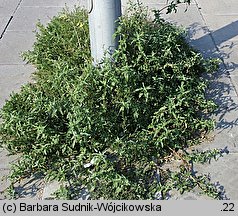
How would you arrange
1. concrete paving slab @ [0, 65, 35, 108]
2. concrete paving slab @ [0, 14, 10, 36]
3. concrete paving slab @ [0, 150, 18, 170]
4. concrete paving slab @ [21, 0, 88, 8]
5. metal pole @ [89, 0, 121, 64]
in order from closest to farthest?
concrete paving slab @ [0, 150, 18, 170], metal pole @ [89, 0, 121, 64], concrete paving slab @ [0, 65, 35, 108], concrete paving slab @ [0, 14, 10, 36], concrete paving slab @ [21, 0, 88, 8]

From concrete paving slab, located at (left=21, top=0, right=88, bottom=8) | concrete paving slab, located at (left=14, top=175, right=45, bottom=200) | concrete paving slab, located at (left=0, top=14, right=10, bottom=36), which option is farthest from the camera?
concrete paving slab, located at (left=21, top=0, right=88, bottom=8)

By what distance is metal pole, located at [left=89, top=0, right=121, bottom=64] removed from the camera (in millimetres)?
3301

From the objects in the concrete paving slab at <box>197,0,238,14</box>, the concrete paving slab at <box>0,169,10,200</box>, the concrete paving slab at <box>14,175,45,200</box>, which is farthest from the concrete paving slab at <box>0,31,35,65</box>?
the concrete paving slab at <box>197,0,238,14</box>

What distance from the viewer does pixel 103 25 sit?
3.39 m

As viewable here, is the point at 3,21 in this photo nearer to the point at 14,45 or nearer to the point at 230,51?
the point at 14,45

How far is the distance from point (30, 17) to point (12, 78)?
71.1 inches

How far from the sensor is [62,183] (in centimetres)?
292

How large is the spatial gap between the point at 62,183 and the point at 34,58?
1824 millimetres

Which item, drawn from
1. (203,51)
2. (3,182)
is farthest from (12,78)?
(203,51)

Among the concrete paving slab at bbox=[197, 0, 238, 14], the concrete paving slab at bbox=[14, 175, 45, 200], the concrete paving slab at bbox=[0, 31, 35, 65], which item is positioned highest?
the concrete paving slab at bbox=[197, 0, 238, 14]

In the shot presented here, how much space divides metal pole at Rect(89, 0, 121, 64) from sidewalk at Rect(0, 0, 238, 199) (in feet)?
3.45

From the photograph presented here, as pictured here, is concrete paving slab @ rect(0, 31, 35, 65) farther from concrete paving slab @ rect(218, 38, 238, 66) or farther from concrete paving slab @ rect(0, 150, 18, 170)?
concrete paving slab @ rect(218, 38, 238, 66)

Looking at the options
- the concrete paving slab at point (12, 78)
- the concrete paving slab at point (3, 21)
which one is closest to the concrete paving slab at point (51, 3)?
the concrete paving slab at point (3, 21)

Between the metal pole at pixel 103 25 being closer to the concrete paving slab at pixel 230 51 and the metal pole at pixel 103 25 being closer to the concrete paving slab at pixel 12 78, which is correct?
the concrete paving slab at pixel 12 78
